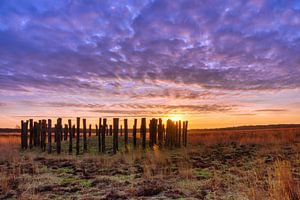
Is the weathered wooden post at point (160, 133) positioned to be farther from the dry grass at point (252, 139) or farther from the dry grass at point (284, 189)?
the dry grass at point (284, 189)

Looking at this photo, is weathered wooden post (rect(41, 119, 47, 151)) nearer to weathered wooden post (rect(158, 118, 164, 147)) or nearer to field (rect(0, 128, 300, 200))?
field (rect(0, 128, 300, 200))

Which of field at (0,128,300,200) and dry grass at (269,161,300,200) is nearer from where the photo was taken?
dry grass at (269,161,300,200)

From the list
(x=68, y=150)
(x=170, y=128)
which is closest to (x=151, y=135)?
(x=170, y=128)

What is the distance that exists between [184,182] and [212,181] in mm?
903

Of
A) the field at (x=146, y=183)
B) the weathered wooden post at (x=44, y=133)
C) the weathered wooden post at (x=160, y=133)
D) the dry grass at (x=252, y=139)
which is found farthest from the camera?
the dry grass at (x=252, y=139)

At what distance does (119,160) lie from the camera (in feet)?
52.0

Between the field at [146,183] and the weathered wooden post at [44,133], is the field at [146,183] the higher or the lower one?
the lower one

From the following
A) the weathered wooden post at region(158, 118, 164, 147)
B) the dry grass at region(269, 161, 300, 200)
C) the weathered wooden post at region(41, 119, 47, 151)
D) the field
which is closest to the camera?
the dry grass at region(269, 161, 300, 200)

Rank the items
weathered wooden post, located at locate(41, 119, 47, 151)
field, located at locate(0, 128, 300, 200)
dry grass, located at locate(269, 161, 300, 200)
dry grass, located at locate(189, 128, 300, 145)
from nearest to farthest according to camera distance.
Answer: dry grass, located at locate(269, 161, 300, 200) → field, located at locate(0, 128, 300, 200) → weathered wooden post, located at locate(41, 119, 47, 151) → dry grass, located at locate(189, 128, 300, 145)

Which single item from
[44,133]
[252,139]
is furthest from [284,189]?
[252,139]

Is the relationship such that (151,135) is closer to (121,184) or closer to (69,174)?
(69,174)

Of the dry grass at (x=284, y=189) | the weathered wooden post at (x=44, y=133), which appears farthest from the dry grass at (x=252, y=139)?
the dry grass at (x=284, y=189)

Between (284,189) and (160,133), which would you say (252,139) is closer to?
(160,133)

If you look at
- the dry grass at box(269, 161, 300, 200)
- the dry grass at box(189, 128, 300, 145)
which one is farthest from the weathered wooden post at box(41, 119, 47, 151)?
the dry grass at box(269, 161, 300, 200)
